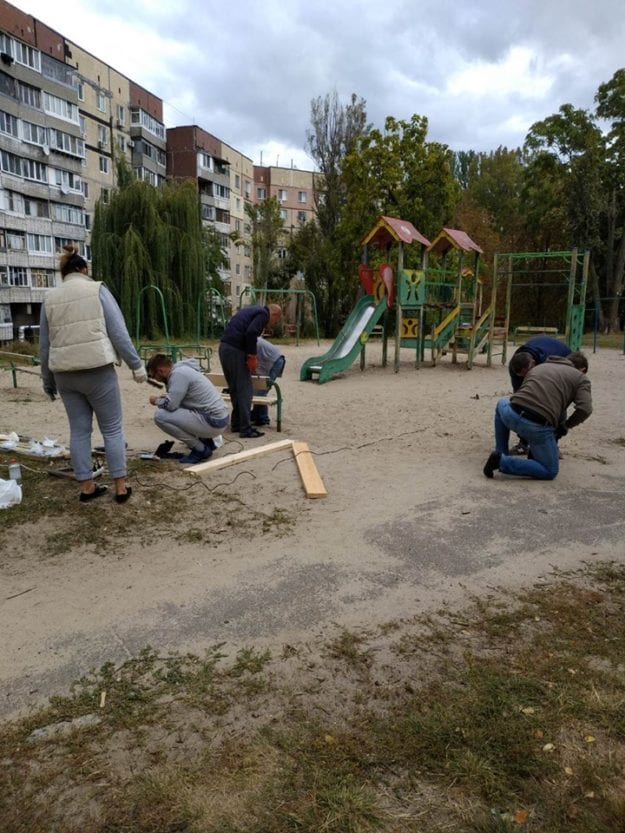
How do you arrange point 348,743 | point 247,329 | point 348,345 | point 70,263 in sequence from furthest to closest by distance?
point 348,345
point 247,329
point 70,263
point 348,743

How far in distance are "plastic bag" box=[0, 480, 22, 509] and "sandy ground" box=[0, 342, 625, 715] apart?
0.58m

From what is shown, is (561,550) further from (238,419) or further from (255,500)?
(238,419)

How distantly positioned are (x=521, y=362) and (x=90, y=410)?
397 centimetres

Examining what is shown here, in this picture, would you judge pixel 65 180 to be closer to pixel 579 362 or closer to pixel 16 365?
pixel 16 365

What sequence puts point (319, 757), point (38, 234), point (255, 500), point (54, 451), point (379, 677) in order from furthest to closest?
point (38, 234) → point (54, 451) → point (255, 500) → point (379, 677) → point (319, 757)

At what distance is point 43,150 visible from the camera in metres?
36.1

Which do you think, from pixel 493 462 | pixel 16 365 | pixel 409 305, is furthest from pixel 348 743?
pixel 16 365

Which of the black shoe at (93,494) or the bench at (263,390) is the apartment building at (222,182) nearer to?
the bench at (263,390)

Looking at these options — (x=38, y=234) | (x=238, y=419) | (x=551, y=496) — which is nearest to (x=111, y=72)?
(x=38, y=234)

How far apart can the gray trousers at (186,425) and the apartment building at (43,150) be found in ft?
90.7

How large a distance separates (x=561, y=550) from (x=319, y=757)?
2.55 m

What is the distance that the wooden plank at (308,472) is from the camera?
5.16 metres

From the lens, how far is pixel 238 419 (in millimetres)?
7359

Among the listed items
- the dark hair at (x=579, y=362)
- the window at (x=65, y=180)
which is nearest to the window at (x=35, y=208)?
the window at (x=65, y=180)
